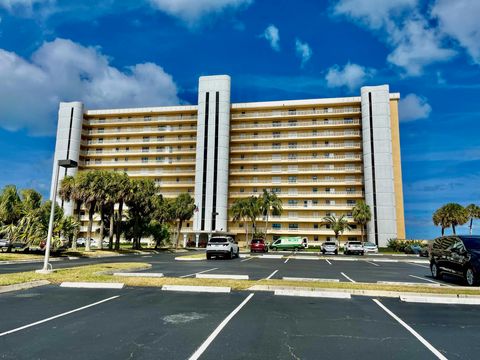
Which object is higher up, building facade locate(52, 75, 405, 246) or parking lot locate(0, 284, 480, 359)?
building facade locate(52, 75, 405, 246)

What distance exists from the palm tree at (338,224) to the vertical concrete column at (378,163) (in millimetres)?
4621

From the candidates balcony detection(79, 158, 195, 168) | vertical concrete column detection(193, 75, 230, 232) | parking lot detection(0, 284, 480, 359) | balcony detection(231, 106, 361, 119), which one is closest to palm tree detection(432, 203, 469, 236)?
balcony detection(231, 106, 361, 119)

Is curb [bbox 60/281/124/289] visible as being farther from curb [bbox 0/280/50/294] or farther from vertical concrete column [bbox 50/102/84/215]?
vertical concrete column [bbox 50/102/84/215]

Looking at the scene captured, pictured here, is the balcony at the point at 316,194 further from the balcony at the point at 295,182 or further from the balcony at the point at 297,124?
the balcony at the point at 297,124

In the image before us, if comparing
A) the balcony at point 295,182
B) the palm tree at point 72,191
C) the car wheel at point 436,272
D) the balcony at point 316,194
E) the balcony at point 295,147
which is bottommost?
the car wheel at point 436,272

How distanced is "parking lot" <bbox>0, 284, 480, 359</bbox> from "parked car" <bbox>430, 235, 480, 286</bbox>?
4.62 metres

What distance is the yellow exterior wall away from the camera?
75431 mm

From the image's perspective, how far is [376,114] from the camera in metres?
75.4

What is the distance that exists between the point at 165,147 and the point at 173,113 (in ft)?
27.3

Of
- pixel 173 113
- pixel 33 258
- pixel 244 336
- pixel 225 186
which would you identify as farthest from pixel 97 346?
pixel 173 113

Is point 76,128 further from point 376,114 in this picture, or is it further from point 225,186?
point 376,114

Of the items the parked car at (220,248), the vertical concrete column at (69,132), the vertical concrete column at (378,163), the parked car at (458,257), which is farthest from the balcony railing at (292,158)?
the parked car at (458,257)

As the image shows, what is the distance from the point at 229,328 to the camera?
675cm

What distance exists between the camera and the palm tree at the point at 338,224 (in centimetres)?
7300
